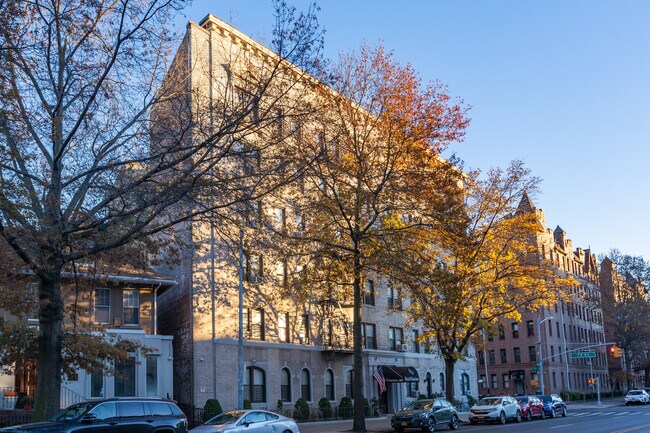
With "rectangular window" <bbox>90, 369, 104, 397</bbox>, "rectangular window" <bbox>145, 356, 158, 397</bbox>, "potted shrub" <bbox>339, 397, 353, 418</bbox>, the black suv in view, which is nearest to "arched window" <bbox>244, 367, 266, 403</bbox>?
"rectangular window" <bbox>145, 356, 158, 397</bbox>

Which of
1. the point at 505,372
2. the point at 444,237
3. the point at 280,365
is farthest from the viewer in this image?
the point at 505,372

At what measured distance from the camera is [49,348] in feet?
59.3

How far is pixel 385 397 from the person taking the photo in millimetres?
46781

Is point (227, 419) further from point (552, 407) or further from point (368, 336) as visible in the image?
point (552, 407)

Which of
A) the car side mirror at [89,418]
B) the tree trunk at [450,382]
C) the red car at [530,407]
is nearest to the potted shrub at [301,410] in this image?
the tree trunk at [450,382]

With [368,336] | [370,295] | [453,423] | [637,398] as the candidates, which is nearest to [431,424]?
[453,423]

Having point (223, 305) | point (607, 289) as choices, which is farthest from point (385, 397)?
point (607, 289)

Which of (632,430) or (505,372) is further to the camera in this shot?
(505,372)

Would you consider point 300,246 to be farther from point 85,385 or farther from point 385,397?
point 385,397

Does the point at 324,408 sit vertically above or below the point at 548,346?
below

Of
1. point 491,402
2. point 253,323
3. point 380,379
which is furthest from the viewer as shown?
point 380,379

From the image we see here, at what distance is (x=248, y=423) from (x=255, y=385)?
1583cm

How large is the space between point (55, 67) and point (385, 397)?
34.5 m

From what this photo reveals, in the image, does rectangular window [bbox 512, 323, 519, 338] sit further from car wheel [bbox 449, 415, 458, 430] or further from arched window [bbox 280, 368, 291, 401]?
car wheel [bbox 449, 415, 458, 430]
